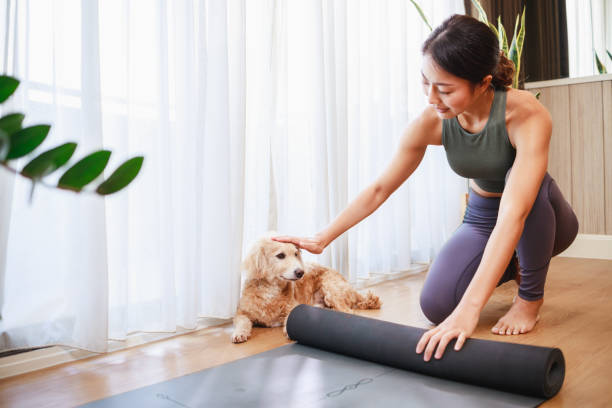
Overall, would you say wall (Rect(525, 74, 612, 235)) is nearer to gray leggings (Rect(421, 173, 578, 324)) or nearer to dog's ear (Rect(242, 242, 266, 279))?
gray leggings (Rect(421, 173, 578, 324))

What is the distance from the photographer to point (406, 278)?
2.90 metres

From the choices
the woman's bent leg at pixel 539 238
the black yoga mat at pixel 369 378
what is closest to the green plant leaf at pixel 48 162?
the black yoga mat at pixel 369 378

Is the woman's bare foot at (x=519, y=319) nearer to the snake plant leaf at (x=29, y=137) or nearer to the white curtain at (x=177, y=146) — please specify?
the white curtain at (x=177, y=146)

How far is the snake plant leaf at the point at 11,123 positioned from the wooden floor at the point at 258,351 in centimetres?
112

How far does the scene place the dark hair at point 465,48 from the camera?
54.1 inches

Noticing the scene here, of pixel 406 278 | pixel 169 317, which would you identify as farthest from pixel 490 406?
pixel 406 278

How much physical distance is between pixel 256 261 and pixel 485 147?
852mm

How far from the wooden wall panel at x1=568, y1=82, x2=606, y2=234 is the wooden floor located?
4.91 feet

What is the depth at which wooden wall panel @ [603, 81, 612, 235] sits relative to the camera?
11.6 feet

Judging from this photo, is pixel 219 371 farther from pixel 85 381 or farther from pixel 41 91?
pixel 41 91

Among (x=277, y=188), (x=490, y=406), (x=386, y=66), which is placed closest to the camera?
(x=490, y=406)

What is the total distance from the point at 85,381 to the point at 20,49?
93cm

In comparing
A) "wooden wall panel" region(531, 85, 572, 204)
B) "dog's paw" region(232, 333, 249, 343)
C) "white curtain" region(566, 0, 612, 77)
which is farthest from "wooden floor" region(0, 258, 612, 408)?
"white curtain" region(566, 0, 612, 77)

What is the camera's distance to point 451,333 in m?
1.22
